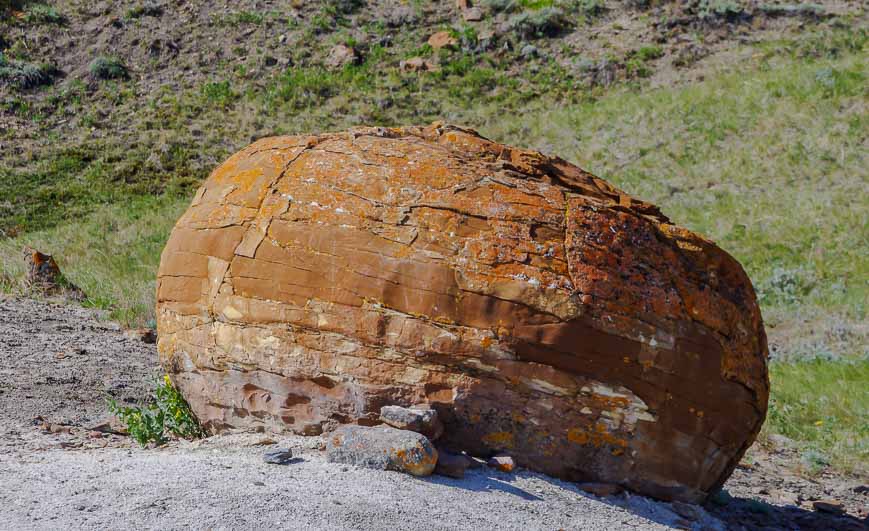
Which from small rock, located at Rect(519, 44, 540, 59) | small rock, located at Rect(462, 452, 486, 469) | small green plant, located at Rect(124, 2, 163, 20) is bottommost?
small rock, located at Rect(519, 44, 540, 59)

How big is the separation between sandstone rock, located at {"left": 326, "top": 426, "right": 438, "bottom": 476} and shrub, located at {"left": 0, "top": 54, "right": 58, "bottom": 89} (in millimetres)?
23242

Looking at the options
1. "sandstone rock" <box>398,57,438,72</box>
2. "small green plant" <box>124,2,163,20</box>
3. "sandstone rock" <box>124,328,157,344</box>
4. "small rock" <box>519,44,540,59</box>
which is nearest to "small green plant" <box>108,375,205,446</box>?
"sandstone rock" <box>124,328,157,344</box>

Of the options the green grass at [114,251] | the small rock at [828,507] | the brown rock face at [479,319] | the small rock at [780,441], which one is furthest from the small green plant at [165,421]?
the small rock at [780,441]

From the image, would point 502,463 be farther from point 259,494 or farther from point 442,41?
point 442,41

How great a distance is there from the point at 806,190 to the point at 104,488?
1440cm

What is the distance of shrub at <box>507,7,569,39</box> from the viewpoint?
25.9 metres

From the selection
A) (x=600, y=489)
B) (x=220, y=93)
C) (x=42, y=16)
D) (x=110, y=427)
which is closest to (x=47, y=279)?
(x=110, y=427)

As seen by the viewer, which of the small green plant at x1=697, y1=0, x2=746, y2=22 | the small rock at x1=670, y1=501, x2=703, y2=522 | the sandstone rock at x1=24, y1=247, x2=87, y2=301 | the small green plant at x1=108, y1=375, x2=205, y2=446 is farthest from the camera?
the small green plant at x1=697, y1=0, x2=746, y2=22

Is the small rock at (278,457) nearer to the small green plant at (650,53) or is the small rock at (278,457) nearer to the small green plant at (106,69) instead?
the small green plant at (650,53)

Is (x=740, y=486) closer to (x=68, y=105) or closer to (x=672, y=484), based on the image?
(x=672, y=484)

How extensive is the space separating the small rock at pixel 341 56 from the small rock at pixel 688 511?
2201cm

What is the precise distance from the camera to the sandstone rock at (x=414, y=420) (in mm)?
4465

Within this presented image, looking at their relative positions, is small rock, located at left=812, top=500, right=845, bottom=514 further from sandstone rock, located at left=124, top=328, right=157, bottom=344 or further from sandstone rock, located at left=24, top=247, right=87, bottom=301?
sandstone rock, located at left=24, top=247, right=87, bottom=301

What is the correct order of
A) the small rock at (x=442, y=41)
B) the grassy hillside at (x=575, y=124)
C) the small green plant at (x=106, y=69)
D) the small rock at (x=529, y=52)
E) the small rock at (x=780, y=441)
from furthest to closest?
the small rock at (x=442, y=41) < the small rock at (x=529, y=52) < the small green plant at (x=106, y=69) < the grassy hillside at (x=575, y=124) < the small rock at (x=780, y=441)
